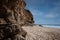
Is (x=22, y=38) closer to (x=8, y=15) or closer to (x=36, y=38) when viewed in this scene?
(x=8, y=15)

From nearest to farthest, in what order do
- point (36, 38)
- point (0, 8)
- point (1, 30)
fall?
point (1, 30) < point (0, 8) < point (36, 38)

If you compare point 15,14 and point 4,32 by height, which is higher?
point 15,14

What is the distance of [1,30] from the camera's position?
10.4 metres

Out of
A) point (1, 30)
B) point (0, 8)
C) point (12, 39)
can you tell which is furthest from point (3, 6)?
point (12, 39)

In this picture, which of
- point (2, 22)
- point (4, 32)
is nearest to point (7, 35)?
point (4, 32)

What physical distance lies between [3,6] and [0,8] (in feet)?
0.93

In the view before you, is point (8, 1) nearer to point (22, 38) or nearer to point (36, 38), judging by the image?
point (22, 38)

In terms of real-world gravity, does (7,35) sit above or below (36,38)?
above

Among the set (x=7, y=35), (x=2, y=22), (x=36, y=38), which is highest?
(x=2, y=22)

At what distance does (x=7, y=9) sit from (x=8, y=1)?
662 millimetres

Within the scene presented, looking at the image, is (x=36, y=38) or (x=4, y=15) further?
(x=36, y=38)

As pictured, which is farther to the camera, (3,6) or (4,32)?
(3,6)

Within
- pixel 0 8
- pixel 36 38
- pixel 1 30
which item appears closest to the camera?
pixel 1 30

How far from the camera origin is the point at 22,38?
11.0 meters
